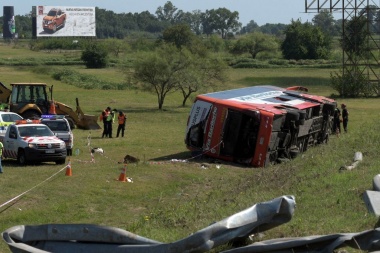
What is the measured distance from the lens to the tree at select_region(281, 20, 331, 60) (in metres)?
119

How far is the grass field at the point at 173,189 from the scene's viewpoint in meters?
14.4

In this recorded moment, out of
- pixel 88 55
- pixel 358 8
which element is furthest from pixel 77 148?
pixel 88 55

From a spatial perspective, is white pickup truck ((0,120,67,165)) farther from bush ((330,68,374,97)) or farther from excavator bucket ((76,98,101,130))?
bush ((330,68,374,97))

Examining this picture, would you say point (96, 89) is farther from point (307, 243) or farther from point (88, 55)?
point (307, 243)

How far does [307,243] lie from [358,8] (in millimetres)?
60142

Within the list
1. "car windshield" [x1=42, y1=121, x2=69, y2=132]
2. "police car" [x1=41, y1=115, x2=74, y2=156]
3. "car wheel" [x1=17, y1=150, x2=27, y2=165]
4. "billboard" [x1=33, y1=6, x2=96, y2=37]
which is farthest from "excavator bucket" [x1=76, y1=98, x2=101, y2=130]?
"billboard" [x1=33, y1=6, x2=96, y2=37]

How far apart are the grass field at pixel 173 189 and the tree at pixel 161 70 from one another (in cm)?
1557

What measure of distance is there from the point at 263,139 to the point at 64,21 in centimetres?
13992

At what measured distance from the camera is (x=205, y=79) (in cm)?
5872

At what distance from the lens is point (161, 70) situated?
55812 mm

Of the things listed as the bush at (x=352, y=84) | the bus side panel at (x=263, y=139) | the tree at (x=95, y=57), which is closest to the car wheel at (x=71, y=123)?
the bus side panel at (x=263, y=139)

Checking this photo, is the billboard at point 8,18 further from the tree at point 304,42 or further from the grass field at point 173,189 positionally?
the grass field at point 173,189

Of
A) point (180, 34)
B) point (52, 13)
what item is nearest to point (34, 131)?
point (180, 34)

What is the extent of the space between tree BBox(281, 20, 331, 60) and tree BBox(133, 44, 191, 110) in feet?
210
